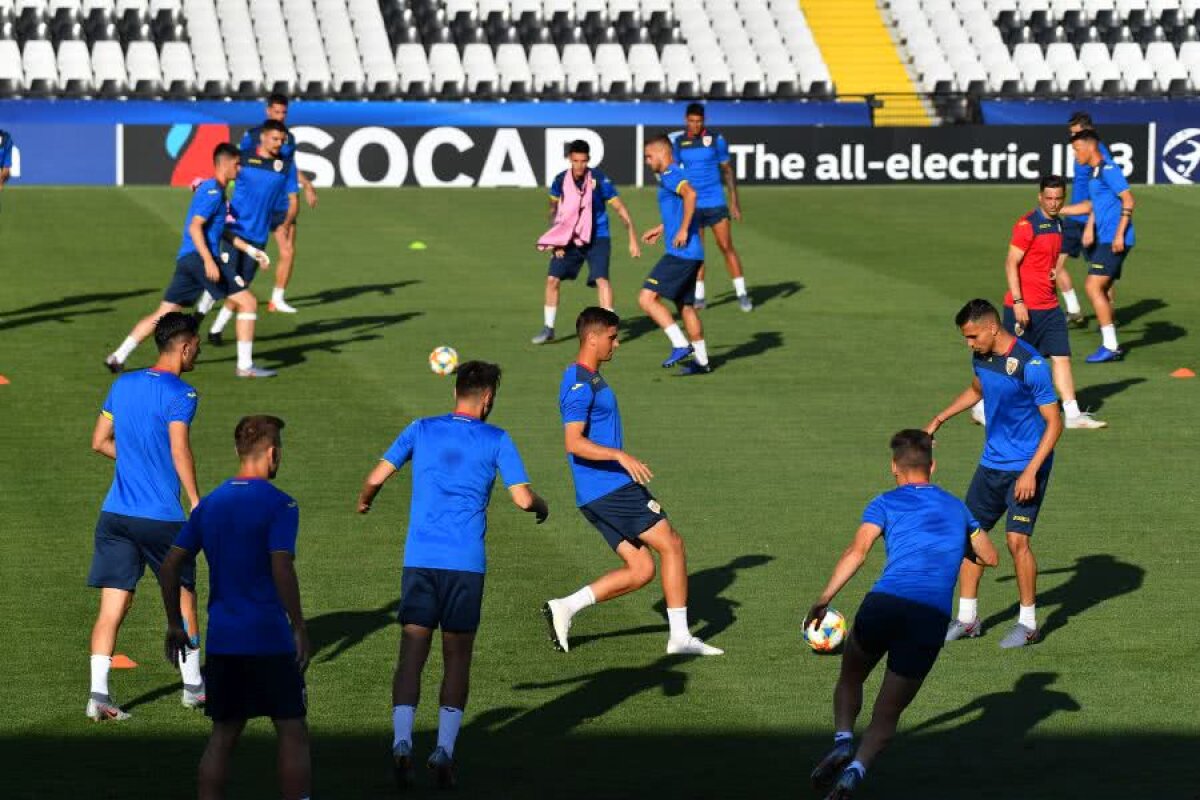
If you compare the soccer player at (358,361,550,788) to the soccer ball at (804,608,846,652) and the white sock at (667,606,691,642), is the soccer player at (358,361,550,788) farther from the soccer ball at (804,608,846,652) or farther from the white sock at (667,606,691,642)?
the white sock at (667,606,691,642)

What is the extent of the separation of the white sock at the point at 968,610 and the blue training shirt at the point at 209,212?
895 cm

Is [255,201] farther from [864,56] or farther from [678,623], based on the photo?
[864,56]

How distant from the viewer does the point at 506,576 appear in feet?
44.6

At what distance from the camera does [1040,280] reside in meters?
17.9

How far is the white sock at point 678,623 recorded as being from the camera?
1181 cm

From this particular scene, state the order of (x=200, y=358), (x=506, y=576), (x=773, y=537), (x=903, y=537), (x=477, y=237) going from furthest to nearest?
(x=477, y=237) → (x=200, y=358) → (x=773, y=537) → (x=506, y=576) → (x=903, y=537)

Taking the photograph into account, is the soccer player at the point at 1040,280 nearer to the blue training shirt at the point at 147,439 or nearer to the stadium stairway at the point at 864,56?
the blue training shirt at the point at 147,439

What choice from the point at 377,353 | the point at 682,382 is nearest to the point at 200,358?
the point at 377,353

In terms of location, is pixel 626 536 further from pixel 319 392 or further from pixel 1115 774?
pixel 319 392

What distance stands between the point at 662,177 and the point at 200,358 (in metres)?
5.08

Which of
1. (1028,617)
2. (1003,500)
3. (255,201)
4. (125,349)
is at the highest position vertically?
(255,201)

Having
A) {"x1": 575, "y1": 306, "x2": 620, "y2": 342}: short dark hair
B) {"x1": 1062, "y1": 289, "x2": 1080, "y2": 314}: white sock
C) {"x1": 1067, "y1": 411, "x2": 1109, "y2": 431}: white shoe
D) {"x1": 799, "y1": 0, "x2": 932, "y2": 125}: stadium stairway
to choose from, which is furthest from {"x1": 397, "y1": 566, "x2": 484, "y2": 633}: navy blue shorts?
{"x1": 799, "y1": 0, "x2": 932, "y2": 125}: stadium stairway

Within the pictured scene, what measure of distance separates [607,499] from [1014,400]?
2.44m

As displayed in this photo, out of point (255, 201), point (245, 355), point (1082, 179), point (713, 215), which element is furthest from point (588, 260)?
point (1082, 179)
